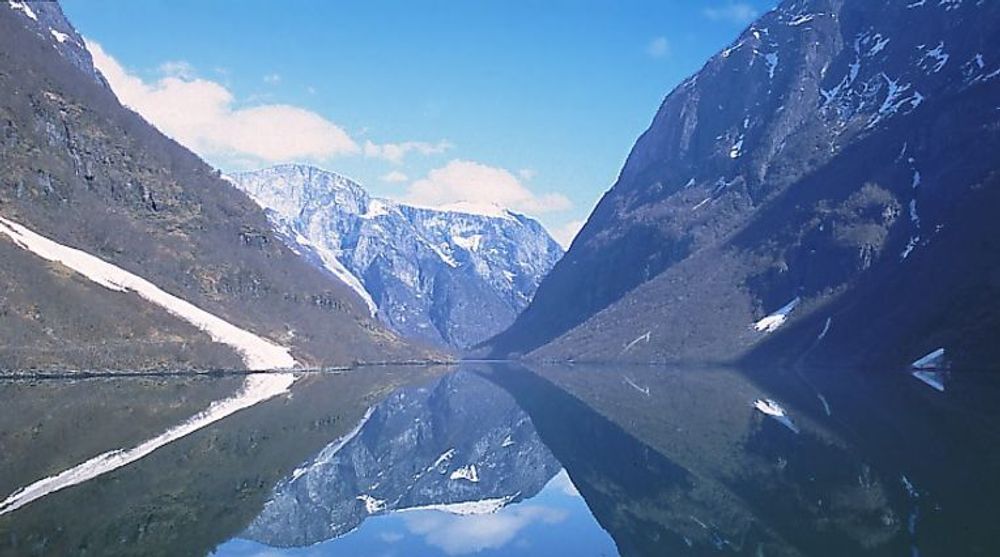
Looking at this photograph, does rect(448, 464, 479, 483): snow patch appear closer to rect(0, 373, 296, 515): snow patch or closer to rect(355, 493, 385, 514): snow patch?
rect(355, 493, 385, 514): snow patch

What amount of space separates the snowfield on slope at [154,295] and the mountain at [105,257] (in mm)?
362

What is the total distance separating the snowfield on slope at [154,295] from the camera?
5084 inches

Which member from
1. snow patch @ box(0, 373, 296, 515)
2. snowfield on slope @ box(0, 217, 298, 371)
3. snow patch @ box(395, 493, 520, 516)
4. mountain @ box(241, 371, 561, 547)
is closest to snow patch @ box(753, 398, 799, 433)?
mountain @ box(241, 371, 561, 547)

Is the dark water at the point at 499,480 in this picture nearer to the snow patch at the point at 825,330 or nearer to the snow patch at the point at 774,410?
the snow patch at the point at 774,410

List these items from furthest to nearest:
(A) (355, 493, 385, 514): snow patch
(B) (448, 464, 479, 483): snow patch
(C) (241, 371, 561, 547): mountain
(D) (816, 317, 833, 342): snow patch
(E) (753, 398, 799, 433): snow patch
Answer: (D) (816, 317, 833, 342): snow patch < (E) (753, 398, 799, 433): snow patch < (B) (448, 464, 479, 483): snow patch < (A) (355, 493, 385, 514): snow patch < (C) (241, 371, 561, 547): mountain

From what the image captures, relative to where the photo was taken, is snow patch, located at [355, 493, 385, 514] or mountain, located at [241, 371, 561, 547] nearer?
mountain, located at [241, 371, 561, 547]

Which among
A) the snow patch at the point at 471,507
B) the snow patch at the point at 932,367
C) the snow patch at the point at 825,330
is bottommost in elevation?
the snow patch at the point at 471,507

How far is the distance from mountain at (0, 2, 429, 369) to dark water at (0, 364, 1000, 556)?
40.6 meters

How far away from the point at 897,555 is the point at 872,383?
92573 millimetres

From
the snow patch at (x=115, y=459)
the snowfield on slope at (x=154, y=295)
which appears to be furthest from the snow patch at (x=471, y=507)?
the snowfield on slope at (x=154, y=295)

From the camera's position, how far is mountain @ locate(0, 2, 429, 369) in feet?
364

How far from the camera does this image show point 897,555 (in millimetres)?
23062

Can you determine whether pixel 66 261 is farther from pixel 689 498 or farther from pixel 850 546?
pixel 850 546

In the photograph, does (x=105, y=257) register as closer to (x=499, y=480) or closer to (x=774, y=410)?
(x=774, y=410)
